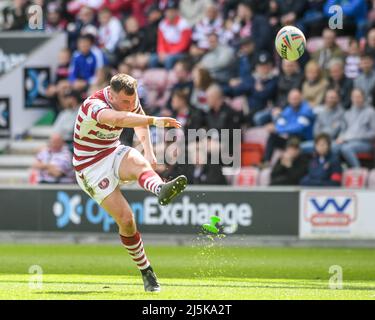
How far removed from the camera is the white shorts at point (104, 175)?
11133 mm

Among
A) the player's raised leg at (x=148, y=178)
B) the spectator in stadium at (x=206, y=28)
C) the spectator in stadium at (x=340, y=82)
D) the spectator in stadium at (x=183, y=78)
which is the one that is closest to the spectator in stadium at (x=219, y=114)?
the spectator in stadium at (x=183, y=78)

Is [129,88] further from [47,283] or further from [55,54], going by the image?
[55,54]

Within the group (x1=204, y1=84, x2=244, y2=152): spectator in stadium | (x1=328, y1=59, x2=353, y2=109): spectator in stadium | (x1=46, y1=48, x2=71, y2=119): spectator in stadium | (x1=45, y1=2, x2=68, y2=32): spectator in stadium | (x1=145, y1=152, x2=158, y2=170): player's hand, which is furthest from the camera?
(x1=45, y1=2, x2=68, y2=32): spectator in stadium

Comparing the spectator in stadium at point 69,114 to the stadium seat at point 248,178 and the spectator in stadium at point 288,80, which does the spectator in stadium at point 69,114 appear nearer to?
the stadium seat at point 248,178

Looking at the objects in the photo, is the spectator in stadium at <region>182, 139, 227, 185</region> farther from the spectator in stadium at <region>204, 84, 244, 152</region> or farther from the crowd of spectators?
the spectator in stadium at <region>204, 84, 244, 152</region>

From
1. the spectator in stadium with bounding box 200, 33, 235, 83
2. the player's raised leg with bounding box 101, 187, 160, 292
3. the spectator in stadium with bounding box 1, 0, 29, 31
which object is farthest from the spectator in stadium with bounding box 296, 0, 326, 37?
the player's raised leg with bounding box 101, 187, 160, 292

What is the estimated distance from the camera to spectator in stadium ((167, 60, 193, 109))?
2031cm

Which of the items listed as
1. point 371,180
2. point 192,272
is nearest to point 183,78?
point 371,180

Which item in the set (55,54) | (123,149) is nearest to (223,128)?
(55,54)

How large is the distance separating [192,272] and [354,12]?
28.4ft

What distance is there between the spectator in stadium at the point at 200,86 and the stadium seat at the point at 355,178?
3223 millimetres

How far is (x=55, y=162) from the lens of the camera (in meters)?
19.6

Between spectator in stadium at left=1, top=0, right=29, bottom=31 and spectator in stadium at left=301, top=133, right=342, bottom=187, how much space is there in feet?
30.5
